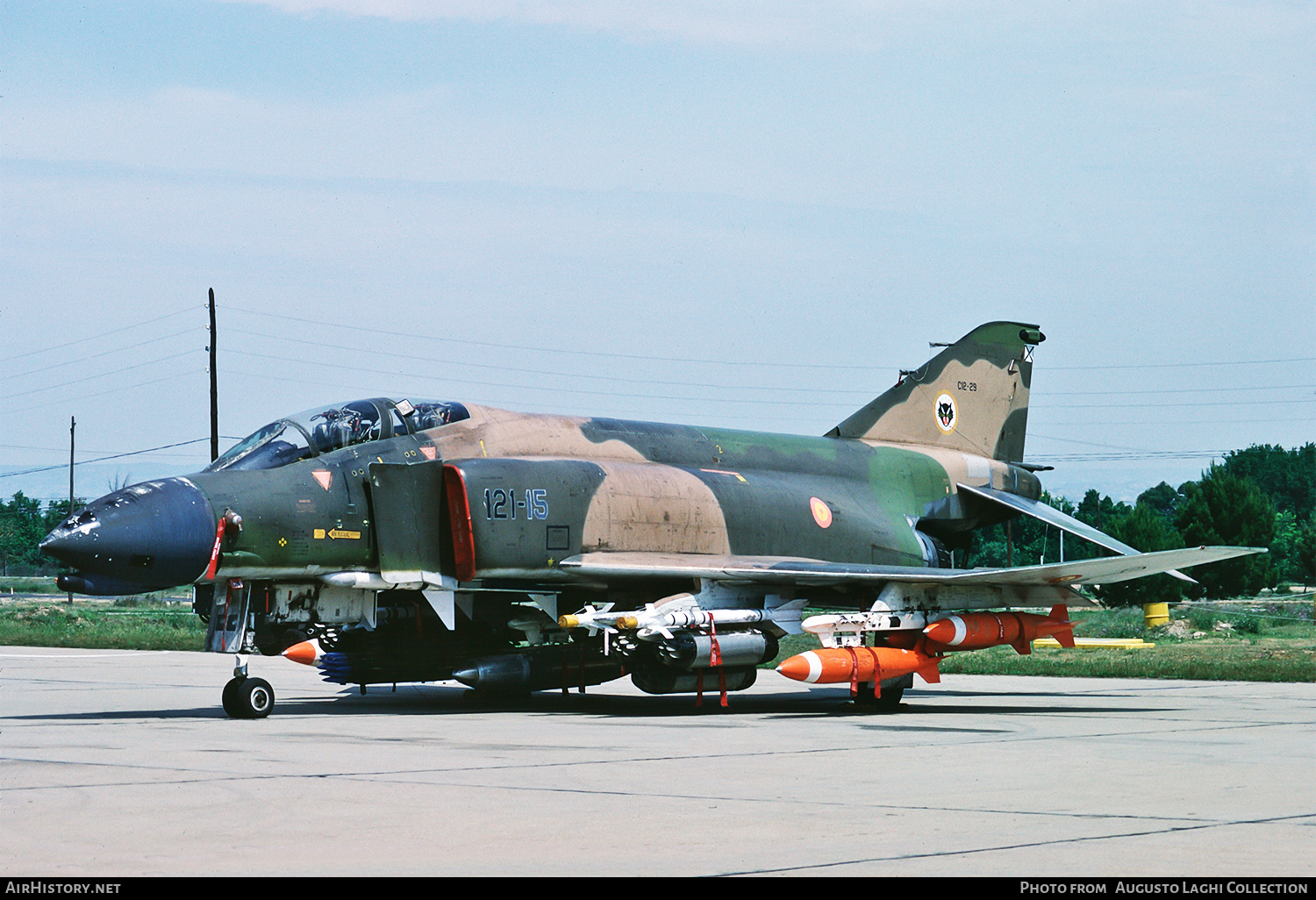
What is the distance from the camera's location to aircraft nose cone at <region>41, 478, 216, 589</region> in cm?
1217

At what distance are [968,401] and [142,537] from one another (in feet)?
39.0

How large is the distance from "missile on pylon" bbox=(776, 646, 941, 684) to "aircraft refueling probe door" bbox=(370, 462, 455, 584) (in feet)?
11.6

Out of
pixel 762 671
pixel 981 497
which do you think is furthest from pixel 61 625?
pixel 981 497

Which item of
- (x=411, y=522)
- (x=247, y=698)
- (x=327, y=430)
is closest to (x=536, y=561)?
(x=411, y=522)

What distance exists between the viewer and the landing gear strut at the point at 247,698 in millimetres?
13266

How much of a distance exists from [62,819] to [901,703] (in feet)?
33.4

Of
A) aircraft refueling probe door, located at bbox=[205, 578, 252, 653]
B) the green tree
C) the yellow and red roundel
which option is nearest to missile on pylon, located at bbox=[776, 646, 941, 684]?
the yellow and red roundel

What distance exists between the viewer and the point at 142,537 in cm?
1235

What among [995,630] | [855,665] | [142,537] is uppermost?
[142,537]

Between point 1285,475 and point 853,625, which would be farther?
point 1285,475

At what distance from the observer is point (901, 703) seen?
15562 millimetres

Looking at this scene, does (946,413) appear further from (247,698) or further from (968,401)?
(247,698)
